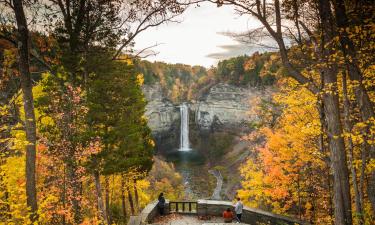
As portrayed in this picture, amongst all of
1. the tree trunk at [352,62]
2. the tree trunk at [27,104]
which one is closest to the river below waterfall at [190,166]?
the tree trunk at [27,104]

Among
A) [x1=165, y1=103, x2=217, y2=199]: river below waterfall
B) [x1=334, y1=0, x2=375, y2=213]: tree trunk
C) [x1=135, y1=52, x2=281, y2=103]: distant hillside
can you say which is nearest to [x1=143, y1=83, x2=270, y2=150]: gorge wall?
[x1=135, y1=52, x2=281, y2=103]: distant hillside

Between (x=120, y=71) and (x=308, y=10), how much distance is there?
44.1ft

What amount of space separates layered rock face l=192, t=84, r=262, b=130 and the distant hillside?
2088 mm

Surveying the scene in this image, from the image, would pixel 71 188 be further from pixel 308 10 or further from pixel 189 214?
pixel 308 10

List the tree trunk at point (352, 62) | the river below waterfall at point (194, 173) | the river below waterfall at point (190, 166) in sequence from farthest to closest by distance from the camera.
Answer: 1. the river below waterfall at point (190, 166)
2. the river below waterfall at point (194, 173)
3. the tree trunk at point (352, 62)

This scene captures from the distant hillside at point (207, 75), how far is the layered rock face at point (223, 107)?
2.09 m

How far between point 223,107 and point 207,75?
52.5 ft

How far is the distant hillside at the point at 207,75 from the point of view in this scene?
7194cm

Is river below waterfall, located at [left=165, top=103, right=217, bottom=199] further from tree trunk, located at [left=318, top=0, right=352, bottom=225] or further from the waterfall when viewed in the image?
tree trunk, located at [left=318, top=0, right=352, bottom=225]

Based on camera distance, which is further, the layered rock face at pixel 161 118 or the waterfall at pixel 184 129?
the layered rock face at pixel 161 118

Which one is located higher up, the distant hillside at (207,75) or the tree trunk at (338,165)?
the distant hillside at (207,75)

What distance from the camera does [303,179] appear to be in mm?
18812

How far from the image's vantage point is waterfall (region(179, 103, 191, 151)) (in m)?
87.1

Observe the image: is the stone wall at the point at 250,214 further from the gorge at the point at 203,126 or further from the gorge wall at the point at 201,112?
the gorge wall at the point at 201,112
